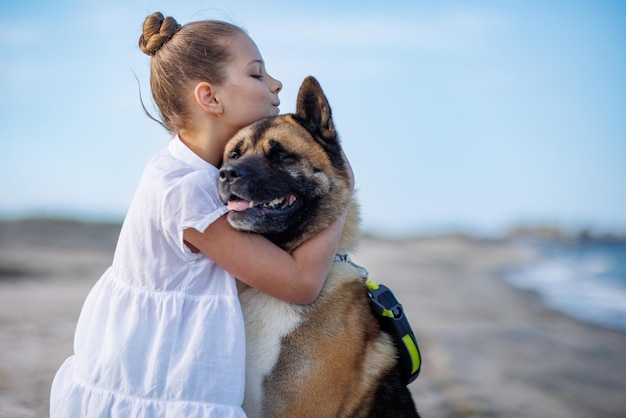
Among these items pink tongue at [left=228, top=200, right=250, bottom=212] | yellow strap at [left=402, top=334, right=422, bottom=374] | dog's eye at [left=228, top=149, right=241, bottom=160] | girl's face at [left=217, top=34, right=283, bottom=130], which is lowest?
yellow strap at [left=402, top=334, right=422, bottom=374]

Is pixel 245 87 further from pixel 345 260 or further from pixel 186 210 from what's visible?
pixel 345 260

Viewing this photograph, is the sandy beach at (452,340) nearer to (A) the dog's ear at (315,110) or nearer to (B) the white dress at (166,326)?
(B) the white dress at (166,326)

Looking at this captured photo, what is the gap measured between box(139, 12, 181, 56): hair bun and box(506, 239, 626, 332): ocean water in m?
6.11

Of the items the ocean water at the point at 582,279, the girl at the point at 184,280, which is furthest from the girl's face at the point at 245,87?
the ocean water at the point at 582,279

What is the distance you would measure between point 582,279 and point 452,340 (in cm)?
595

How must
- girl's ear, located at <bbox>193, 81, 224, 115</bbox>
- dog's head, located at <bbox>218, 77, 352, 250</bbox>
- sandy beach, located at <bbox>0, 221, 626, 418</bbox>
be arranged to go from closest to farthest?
1. dog's head, located at <bbox>218, 77, 352, 250</bbox>
2. girl's ear, located at <bbox>193, 81, 224, 115</bbox>
3. sandy beach, located at <bbox>0, 221, 626, 418</bbox>

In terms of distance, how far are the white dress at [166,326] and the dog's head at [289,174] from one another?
0.12m

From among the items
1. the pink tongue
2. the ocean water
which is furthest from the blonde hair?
the ocean water

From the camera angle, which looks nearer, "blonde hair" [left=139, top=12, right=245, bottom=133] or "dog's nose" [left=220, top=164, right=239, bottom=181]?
"dog's nose" [left=220, top=164, right=239, bottom=181]

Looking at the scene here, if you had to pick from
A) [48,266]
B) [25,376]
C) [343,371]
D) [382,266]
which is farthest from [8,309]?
[382,266]

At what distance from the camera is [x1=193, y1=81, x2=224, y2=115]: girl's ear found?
262cm

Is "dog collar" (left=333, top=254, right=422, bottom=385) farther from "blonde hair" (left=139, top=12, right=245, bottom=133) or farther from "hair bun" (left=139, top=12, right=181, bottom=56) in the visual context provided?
"hair bun" (left=139, top=12, right=181, bottom=56)

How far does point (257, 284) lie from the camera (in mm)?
2441

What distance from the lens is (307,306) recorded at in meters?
2.58
